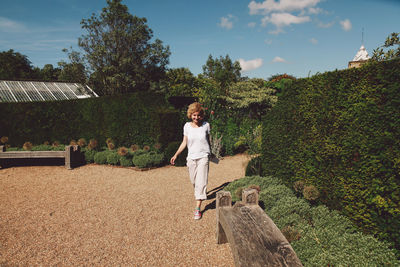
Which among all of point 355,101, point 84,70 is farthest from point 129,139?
point 84,70

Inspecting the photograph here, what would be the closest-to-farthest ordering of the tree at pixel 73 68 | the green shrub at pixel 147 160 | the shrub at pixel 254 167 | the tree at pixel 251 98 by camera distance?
the shrub at pixel 254 167 → the green shrub at pixel 147 160 → the tree at pixel 251 98 → the tree at pixel 73 68

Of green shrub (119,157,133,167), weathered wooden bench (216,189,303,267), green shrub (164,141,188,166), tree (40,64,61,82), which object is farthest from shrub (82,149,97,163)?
tree (40,64,61,82)

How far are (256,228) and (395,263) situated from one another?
4.06 ft

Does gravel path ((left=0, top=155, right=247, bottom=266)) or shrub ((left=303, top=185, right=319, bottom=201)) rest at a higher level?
shrub ((left=303, top=185, right=319, bottom=201))

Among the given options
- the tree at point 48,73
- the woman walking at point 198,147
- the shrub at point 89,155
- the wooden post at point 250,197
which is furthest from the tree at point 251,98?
the tree at point 48,73

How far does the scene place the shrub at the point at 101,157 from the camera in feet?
25.3

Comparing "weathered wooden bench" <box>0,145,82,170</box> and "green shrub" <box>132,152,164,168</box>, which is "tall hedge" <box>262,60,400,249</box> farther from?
"weathered wooden bench" <box>0,145,82,170</box>

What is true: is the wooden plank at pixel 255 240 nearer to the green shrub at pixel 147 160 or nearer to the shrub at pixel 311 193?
the shrub at pixel 311 193

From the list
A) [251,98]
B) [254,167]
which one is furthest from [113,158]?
[251,98]

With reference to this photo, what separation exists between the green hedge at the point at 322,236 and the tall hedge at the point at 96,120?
5.20 metres

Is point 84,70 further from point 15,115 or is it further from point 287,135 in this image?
point 287,135

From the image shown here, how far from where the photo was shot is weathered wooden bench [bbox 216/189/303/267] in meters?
1.78

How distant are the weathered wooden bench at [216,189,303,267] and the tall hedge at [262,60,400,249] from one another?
1.09 meters

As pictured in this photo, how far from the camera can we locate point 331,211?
2.80 metres
